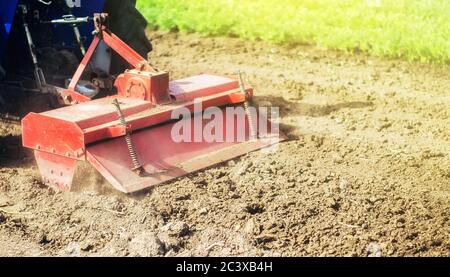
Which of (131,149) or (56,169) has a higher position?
(131,149)

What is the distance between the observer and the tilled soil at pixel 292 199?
3422mm

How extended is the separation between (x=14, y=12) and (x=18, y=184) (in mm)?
1098

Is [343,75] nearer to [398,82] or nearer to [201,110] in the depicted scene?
[398,82]

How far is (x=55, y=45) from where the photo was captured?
527cm

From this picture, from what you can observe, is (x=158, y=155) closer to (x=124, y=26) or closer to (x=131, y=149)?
(x=131, y=149)

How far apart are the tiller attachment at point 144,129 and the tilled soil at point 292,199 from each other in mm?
106

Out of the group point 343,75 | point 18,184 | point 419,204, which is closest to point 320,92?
point 343,75

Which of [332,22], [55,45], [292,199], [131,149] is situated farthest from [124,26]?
[332,22]

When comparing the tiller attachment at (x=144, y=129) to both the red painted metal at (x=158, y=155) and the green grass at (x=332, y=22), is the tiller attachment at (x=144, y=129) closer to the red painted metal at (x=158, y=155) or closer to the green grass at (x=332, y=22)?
the red painted metal at (x=158, y=155)

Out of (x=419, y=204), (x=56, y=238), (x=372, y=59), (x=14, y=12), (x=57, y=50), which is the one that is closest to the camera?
(x=56, y=238)

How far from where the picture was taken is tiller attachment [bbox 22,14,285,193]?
3945 millimetres

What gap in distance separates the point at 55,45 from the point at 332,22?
10.9 ft

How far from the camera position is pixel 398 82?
6.17m

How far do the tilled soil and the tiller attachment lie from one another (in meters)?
0.11
